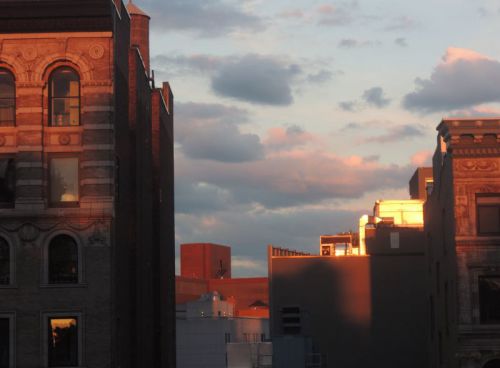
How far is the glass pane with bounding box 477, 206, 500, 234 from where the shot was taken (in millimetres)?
60906

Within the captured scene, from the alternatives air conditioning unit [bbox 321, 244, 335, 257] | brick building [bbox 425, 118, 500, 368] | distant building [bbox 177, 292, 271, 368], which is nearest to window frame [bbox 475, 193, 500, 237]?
brick building [bbox 425, 118, 500, 368]

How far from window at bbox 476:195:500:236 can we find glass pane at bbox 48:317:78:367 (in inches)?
896

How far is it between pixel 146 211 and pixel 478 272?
1817cm

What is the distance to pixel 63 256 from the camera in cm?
4925

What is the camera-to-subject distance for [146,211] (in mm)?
65938

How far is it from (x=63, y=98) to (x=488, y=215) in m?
23.3

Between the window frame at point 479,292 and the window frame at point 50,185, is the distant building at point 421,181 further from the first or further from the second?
the window frame at point 50,185

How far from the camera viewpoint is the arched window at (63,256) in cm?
4919

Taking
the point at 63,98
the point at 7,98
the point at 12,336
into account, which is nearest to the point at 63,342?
the point at 12,336

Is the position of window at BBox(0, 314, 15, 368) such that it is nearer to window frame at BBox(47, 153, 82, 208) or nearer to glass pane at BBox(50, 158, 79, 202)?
window frame at BBox(47, 153, 82, 208)

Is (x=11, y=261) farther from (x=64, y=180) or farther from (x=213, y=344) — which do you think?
(x=213, y=344)

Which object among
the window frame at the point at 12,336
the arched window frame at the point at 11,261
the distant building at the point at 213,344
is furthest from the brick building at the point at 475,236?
the distant building at the point at 213,344

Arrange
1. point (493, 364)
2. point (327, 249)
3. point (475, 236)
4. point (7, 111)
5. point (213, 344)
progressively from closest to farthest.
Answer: point (7, 111) < point (475, 236) < point (493, 364) < point (327, 249) < point (213, 344)

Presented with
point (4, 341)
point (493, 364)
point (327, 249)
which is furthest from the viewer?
point (327, 249)
